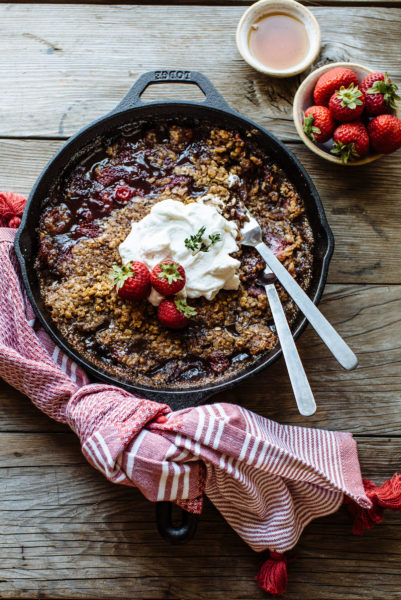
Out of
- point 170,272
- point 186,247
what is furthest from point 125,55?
point 170,272

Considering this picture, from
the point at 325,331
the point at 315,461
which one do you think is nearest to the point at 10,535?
the point at 315,461

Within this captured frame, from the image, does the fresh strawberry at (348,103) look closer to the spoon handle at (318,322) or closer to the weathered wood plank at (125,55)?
the weathered wood plank at (125,55)

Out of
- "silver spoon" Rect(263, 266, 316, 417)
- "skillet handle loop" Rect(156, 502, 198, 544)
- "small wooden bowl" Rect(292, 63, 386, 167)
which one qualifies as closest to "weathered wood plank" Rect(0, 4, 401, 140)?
"small wooden bowl" Rect(292, 63, 386, 167)

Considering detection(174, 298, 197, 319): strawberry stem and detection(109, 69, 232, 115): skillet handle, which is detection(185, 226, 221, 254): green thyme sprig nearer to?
detection(174, 298, 197, 319): strawberry stem

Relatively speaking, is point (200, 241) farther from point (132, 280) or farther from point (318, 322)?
point (318, 322)

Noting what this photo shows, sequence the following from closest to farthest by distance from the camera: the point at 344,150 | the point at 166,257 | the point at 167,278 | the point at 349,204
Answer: the point at 167,278, the point at 166,257, the point at 344,150, the point at 349,204

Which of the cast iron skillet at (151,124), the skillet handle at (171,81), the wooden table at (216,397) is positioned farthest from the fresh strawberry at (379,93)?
the skillet handle at (171,81)
